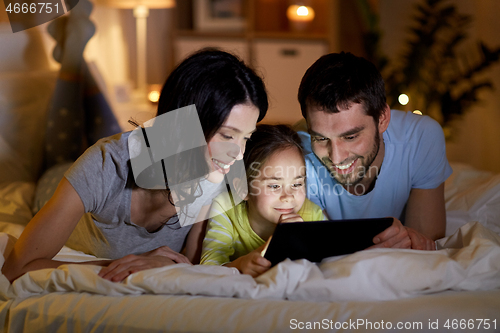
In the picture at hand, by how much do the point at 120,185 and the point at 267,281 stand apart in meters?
0.43

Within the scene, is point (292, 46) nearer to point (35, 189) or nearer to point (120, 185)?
point (35, 189)

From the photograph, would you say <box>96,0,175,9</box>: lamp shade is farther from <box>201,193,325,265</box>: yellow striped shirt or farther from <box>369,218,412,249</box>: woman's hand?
<box>369,218,412,249</box>: woman's hand

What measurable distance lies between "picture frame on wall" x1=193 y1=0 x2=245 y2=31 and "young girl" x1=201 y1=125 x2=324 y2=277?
89.5 inches

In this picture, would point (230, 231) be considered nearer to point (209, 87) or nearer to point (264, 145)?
point (264, 145)

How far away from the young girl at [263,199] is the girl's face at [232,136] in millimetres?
135

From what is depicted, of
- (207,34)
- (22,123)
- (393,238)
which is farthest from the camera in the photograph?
(207,34)

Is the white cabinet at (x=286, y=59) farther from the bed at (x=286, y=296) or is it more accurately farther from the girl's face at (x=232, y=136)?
the bed at (x=286, y=296)

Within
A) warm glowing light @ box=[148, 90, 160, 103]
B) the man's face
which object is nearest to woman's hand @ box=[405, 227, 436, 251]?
the man's face

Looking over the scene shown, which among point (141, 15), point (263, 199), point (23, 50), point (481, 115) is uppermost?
point (141, 15)

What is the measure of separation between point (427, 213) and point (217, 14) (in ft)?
8.21

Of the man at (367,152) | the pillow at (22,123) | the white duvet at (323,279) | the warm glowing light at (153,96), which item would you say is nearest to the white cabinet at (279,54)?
the warm glowing light at (153,96)

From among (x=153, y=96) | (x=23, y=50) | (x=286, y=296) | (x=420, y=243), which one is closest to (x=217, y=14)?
(x=153, y=96)

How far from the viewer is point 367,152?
1139mm

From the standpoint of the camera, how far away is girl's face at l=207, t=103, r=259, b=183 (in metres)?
0.98
